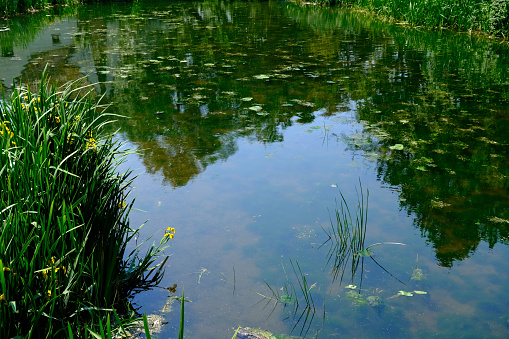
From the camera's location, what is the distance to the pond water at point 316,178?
237 centimetres

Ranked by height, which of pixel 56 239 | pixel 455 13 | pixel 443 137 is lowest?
pixel 443 137

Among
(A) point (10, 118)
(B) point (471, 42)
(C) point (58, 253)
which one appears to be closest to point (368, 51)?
(B) point (471, 42)

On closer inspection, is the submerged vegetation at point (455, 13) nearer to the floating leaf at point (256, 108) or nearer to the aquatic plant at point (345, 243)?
the floating leaf at point (256, 108)

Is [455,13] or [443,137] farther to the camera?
[455,13]

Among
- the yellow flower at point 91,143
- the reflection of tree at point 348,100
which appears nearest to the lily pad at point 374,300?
the reflection of tree at point 348,100

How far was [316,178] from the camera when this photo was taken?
375 centimetres

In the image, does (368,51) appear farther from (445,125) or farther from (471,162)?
(471,162)

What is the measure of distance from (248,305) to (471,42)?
850cm

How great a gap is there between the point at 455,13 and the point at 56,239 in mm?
10340

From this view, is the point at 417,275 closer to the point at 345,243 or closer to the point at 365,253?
the point at 365,253

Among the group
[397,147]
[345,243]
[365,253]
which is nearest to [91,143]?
[345,243]

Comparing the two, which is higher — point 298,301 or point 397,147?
point 397,147

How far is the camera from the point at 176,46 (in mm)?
9242

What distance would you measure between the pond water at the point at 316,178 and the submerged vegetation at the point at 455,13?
0.86m
